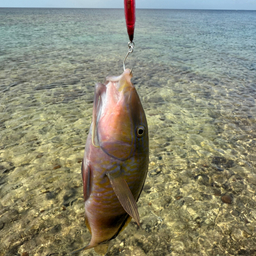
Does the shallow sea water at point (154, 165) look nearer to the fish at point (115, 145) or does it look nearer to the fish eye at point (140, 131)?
the fish at point (115, 145)

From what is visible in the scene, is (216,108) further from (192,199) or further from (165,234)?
(165,234)

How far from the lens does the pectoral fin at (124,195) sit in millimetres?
1736

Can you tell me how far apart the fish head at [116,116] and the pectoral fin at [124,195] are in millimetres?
168

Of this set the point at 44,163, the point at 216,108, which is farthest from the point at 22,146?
the point at 216,108

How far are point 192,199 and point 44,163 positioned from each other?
3047 millimetres

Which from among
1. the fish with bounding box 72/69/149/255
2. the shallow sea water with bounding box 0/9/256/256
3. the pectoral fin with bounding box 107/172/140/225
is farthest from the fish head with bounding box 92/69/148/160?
the shallow sea water with bounding box 0/9/256/256

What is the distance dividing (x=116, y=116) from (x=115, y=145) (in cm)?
23

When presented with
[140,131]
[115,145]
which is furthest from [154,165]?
[115,145]

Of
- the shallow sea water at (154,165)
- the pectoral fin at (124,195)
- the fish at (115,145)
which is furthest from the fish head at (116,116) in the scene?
the shallow sea water at (154,165)

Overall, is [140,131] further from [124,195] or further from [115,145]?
[124,195]

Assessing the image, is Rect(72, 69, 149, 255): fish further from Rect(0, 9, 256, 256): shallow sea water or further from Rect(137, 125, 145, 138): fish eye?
Rect(0, 9, 256, 256): shallow sea water

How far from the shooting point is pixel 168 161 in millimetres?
5223

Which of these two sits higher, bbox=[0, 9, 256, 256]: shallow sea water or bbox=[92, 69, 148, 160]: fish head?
bbox=[92, 69, 148, 160]: fish head

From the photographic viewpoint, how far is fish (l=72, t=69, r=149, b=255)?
1.89 metres
